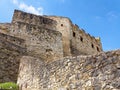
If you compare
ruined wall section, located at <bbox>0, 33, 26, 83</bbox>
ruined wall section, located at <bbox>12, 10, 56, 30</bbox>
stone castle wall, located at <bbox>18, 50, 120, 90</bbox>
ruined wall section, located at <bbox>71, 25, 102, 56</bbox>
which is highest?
ruined wall section, located at <bbox>12, 10, 56, 30</bbox>

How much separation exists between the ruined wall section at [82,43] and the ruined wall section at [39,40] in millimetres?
3970

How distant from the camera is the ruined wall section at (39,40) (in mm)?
13539

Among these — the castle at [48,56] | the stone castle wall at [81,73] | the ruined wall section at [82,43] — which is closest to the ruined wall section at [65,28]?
the castle at [48,56]

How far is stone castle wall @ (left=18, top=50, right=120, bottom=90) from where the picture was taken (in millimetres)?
4328

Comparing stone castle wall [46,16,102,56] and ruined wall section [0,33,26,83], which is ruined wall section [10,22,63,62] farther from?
stone castle wall [46,16,102,56]

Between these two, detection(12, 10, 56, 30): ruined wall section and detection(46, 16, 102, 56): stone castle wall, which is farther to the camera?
detection(46, 16, 102, 56): stone castle wall

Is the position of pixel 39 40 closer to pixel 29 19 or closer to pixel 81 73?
pixel 29 19

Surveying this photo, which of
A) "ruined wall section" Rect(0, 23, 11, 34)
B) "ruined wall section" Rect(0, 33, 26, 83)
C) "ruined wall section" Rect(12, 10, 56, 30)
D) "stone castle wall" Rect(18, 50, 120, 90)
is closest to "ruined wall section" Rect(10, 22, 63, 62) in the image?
"ruined wall section" Rect(12, 10, 56, 30)

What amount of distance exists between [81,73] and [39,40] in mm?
9479

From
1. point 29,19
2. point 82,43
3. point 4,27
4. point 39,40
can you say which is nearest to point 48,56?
point 39,40

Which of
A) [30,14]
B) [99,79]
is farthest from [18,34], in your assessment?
[99,79]

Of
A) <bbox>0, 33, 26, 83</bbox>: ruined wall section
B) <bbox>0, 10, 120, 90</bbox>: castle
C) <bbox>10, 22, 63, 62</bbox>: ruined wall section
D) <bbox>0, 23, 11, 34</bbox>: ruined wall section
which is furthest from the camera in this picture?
<bbox>0, 23, 11, 34</bbox>: ruined wall section

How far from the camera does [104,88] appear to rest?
4230 millimetres

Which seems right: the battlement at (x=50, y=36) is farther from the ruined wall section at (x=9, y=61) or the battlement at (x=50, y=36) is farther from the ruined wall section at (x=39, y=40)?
the ruined wall section at (x=9, y=61)
